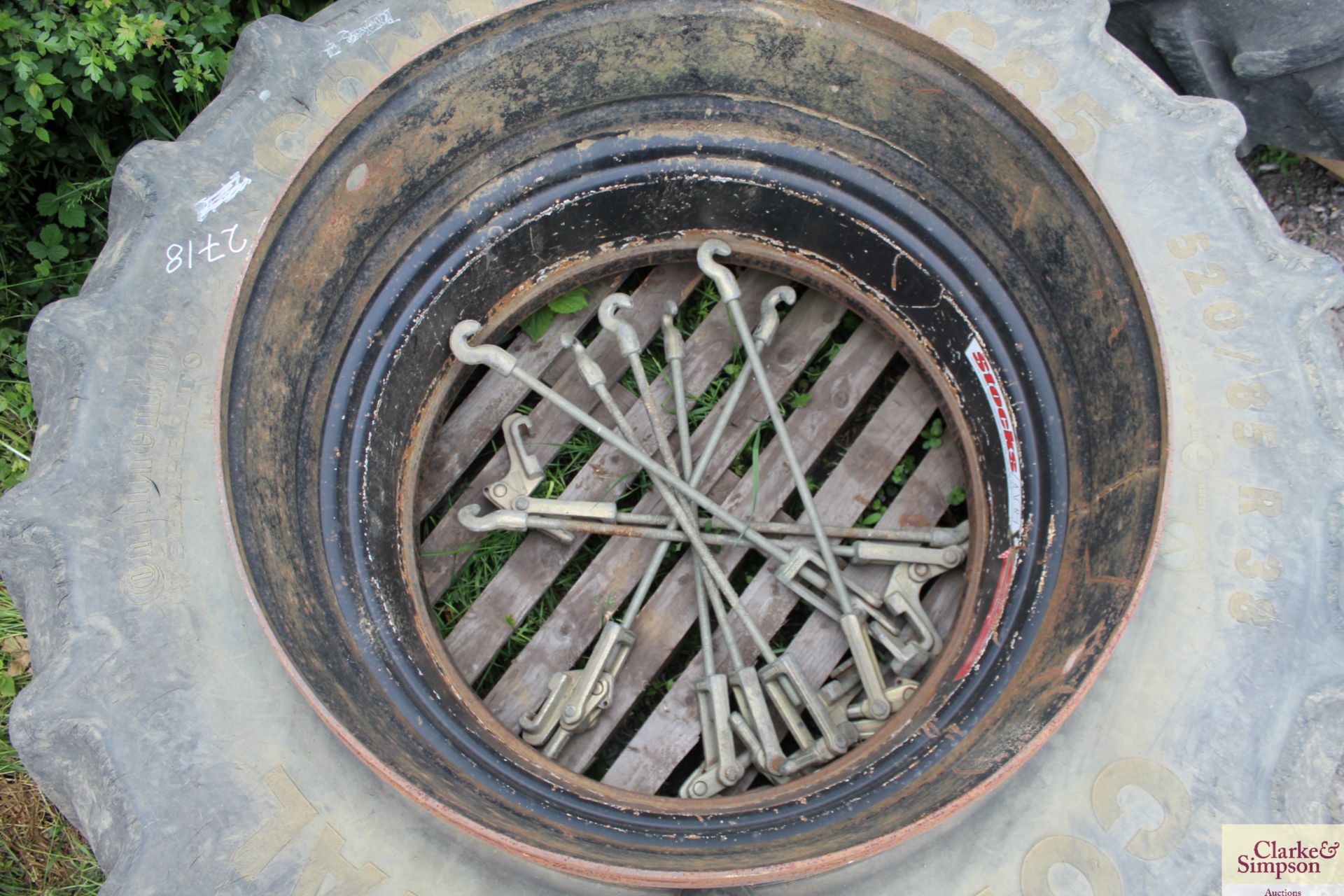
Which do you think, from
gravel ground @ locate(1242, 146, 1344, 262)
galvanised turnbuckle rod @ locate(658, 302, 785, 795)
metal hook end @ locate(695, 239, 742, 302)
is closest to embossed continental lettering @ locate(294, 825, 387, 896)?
galvanised turnbuckle rod @ locate(658, 302, 785, 795)

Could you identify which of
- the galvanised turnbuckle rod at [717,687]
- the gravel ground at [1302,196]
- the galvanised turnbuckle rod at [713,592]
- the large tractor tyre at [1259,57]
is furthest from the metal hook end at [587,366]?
the gravel ground at [1302,196]

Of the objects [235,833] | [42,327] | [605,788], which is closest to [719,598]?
[605,788]

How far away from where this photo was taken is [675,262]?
233 centimetres

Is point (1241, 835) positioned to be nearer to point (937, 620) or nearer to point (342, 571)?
point (937, 620)

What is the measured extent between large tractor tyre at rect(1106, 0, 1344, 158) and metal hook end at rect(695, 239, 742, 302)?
42.6 inches

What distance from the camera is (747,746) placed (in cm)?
197

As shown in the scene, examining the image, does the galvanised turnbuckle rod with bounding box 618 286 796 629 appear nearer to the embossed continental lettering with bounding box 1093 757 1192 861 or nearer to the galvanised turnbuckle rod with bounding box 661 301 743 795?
the galvanised turnbuckle rod with bounding box 661 301 743 795

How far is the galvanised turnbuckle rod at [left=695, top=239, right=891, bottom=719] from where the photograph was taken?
77.5 inches

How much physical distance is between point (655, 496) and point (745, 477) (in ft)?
0.70

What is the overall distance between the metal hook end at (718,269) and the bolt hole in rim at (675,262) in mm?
62

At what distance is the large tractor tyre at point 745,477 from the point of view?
1527 millimetres

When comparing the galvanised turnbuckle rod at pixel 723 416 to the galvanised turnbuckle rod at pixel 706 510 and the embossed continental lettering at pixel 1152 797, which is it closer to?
the galvanised turnbuckle rod at pixel 706 510

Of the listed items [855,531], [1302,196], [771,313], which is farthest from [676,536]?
[1302,196]

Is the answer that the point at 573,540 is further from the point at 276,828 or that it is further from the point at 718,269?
the point at 276,828
